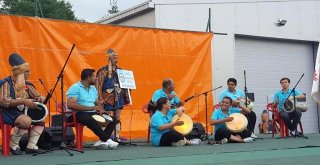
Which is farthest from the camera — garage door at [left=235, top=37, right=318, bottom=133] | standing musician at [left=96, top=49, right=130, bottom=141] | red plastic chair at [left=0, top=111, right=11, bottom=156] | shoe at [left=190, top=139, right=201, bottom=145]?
garage door at [left=235, top=37, right=318, bottom=133]

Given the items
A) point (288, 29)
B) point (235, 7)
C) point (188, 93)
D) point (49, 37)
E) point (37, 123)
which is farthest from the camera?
point (288, 29)

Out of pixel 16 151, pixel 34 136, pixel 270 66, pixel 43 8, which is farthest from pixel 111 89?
pixel 43 8

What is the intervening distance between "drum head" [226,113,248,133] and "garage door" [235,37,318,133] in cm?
466

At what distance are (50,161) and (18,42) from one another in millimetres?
3655

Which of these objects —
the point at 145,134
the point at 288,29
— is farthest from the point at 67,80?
the point at 288,29

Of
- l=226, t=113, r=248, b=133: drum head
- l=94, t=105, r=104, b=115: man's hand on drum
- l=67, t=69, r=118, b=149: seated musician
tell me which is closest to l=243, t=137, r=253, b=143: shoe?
l=226, t=113, r=248, b=133: drum head

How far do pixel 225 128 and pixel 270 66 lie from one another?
6.10m

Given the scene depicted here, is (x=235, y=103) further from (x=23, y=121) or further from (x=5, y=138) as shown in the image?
(x=5, y=138)

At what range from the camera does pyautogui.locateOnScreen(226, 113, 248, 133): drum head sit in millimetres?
8812

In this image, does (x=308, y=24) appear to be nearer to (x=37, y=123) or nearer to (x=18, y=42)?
(x=18, y=42)

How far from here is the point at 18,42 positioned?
8.64 m

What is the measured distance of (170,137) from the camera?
8.02 meters

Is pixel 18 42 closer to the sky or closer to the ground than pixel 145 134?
closer to the sky

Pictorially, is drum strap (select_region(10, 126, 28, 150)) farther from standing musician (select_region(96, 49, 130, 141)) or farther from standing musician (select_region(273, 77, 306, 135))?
standing musician (select_region(273, 77, 306, 135))
